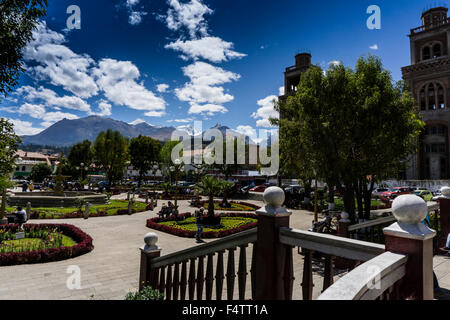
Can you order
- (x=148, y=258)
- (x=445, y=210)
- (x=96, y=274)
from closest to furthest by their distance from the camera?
(x=148, y=258) → (x=445, y=210) → (x=96, y=274)

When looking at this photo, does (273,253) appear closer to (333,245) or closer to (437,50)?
(333,245)

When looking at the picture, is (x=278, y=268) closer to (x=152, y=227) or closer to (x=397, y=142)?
(x=397, y=142)

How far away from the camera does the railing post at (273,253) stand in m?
2.59

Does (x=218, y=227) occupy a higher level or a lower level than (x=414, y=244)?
lower

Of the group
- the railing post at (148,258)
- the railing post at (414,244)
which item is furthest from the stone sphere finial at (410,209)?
the railing post at (148,258)

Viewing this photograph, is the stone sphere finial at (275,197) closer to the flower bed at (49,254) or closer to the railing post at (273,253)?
the railing post at (273,253)

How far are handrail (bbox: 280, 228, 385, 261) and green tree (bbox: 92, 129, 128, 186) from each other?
46.3 meters

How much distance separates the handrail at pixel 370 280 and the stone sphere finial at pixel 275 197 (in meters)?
1.00

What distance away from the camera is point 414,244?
1767 mm

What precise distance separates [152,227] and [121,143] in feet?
112

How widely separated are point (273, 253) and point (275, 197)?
1.83ft

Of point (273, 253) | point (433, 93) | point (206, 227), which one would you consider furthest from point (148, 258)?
point (433, 93)

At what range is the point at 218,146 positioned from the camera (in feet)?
126

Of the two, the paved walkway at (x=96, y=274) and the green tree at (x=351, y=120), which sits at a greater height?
the green tree at (x=351, y=120)
